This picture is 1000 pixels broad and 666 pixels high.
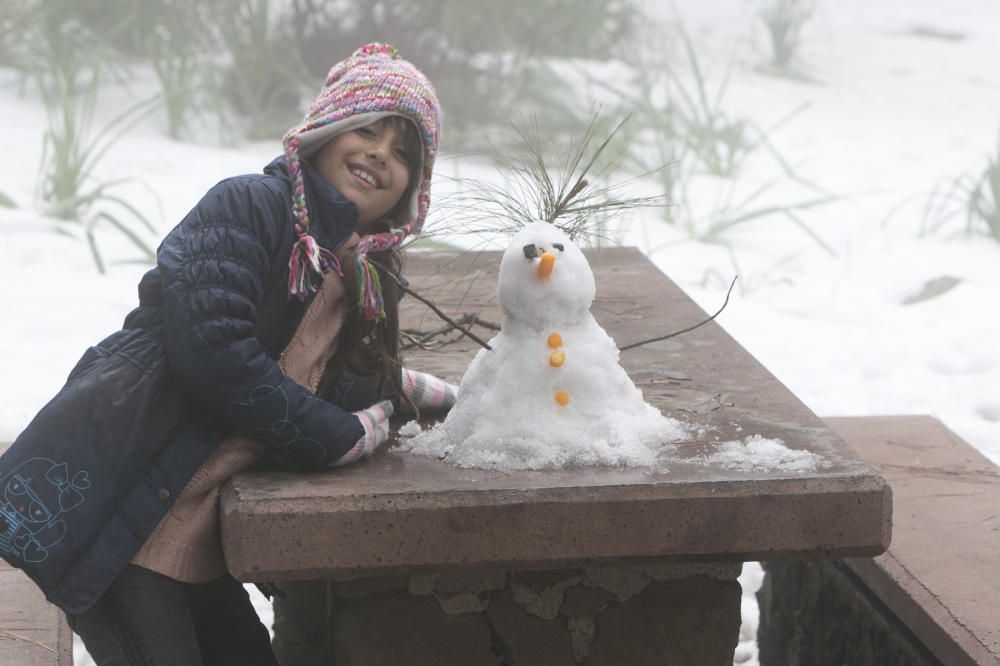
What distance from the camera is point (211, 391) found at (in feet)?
6.53

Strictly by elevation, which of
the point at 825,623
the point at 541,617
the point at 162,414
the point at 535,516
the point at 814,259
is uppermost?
the point at 162,414

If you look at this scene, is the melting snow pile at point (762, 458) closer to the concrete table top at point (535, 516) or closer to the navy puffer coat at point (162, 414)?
the concrete table top at point (535, 516)

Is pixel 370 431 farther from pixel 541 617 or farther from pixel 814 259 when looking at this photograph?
pixel 814 259

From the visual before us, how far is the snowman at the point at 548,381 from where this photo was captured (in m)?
2.10

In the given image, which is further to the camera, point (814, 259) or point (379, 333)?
point (814, 259)

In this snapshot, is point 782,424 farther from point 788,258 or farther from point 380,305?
point 788,258

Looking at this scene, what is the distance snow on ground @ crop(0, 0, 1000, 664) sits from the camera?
4.21m

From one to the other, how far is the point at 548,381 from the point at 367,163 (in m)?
0.47

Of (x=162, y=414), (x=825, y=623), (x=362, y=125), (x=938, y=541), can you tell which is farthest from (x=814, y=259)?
(x=162, y=414)

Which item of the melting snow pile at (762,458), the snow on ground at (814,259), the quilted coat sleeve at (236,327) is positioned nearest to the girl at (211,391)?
the quilted coat sleeve at (236,327)

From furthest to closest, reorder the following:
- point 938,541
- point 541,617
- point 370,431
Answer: point 938,541
point 541,617
point 370,431

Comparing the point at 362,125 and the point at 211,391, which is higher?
the point at 362,125

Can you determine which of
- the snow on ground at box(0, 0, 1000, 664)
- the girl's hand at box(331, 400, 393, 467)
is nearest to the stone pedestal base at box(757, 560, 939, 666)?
the snow on ground at box(0, 0, 1000, 664)

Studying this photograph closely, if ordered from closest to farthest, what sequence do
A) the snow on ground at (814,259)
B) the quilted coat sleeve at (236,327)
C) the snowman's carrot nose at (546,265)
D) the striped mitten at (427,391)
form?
the quilted coat sleeve at (236,327) → the snowman's carrot nose at (546,265) → the striped mitten at (427,391) → the snow on ground at (814,259)
